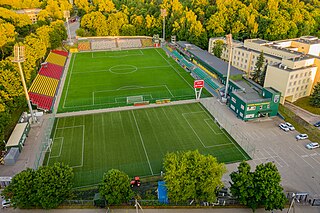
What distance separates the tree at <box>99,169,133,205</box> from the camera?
2602cm

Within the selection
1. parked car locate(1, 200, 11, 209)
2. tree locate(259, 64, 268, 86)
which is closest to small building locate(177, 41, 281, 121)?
tree locate(259, 64, 268, 86)

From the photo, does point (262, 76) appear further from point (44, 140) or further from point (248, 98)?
point (44, 140)

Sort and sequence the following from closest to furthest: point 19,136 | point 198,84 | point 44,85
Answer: point 19,136 → point 198,84 → point 44,85

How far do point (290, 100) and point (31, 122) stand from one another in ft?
155

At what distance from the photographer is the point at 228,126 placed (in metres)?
42.2

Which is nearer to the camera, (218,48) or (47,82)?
(47,82)

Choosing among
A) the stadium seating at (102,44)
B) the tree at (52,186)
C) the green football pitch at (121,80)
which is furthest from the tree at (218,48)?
the tree at (52,186)

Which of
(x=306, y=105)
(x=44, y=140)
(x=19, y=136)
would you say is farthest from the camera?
(x=306, y=105)

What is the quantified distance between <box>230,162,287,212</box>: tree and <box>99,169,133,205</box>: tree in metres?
10.9

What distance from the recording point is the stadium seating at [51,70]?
6131 centimetres

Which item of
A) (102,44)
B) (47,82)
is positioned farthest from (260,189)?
(102,44)

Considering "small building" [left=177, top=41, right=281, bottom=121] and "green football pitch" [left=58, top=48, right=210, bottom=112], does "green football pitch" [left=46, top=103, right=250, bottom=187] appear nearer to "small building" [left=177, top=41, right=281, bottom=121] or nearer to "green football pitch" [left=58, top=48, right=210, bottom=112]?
"small building" [left=177, top=41, right=281, bottom=121]

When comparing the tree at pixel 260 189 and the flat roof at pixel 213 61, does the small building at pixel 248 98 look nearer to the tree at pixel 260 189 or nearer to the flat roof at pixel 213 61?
the flat roof at pixel 213 61

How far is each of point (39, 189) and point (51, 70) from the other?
4477 centimetres
